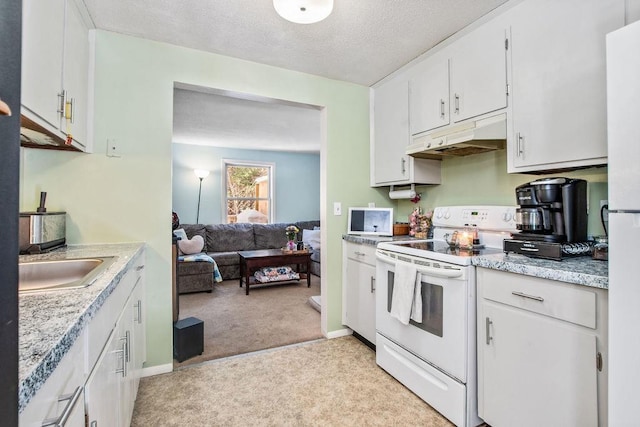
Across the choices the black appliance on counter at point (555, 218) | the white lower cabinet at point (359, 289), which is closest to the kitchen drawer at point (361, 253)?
the white lower cabinet at point (359, 289)

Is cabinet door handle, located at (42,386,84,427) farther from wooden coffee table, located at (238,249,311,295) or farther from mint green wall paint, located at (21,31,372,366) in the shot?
wooden coffee table, located at (238,249,311,295)

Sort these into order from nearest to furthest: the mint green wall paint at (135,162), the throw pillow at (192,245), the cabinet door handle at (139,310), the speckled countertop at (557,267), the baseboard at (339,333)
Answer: the speckled countertop at (557,267), the cabinet door handle at (139,310), the mint green wall paint at (135,162), the baseboard at (339,333), the throw pillow at (192,245)

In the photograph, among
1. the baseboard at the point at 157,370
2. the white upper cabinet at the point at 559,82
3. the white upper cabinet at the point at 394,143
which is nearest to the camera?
the white upper cabinet at the point at 559,82

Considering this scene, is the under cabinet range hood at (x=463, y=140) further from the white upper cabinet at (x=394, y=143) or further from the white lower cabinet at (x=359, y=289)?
the white lower cabinet at (x=359, y=289)

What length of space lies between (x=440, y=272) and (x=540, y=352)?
533mm

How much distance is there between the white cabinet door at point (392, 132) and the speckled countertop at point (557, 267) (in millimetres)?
1190

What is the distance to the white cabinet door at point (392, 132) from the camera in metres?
2.61

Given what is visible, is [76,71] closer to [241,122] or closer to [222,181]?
[241,122]

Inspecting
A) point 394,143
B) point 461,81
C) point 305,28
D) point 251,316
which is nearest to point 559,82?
point 461,81

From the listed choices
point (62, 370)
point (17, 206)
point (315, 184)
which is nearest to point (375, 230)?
point (62, 370)

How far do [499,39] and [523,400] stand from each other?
6.28 ft

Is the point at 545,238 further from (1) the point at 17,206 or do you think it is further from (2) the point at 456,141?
(1) the point at 17,206

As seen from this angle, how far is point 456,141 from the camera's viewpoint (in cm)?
198

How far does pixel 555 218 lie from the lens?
1.53m
